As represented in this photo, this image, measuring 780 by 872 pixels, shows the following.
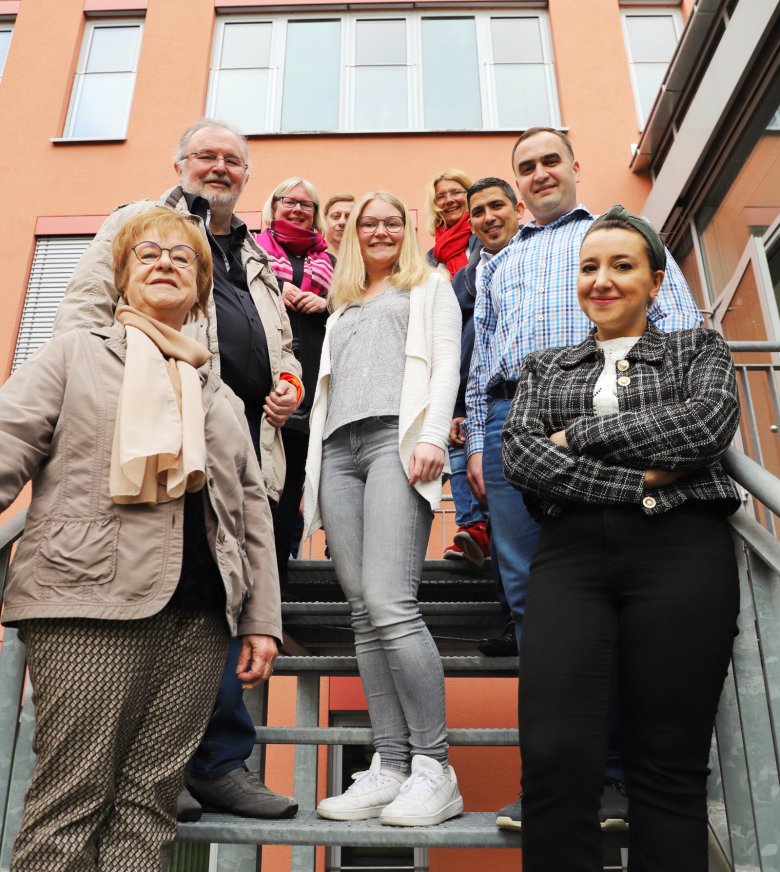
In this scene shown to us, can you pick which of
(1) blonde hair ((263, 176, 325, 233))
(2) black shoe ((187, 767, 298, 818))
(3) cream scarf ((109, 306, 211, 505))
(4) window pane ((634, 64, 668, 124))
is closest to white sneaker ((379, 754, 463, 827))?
(2) black shoe ((187, 767, 298, 818))

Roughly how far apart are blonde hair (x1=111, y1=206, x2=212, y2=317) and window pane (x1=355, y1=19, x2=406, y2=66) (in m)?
7.02

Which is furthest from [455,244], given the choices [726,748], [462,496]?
[726,748]

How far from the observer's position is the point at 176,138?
7711 mm

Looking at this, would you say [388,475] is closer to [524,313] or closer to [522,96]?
[524,313]

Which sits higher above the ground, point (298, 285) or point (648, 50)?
point (648, 50)

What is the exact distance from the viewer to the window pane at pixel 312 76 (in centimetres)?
798

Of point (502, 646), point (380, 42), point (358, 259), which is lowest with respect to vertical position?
point (502, 646)

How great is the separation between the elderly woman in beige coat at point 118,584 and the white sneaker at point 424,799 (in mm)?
508

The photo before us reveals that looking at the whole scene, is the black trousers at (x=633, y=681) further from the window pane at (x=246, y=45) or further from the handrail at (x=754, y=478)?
the window pane at (x=246, y=45)

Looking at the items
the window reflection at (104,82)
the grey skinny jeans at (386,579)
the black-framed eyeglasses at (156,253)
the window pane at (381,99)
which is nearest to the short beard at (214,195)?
the black-framed eyeglasses at (156,253)

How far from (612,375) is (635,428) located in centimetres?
26

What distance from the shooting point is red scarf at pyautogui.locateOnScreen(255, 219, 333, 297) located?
3.48m

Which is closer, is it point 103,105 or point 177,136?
point 177,136

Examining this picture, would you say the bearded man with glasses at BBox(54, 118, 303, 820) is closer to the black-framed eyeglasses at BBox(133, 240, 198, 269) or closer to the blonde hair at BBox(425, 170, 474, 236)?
the black-framed eyeglasses at BBox(133, 240, 198, 269)
